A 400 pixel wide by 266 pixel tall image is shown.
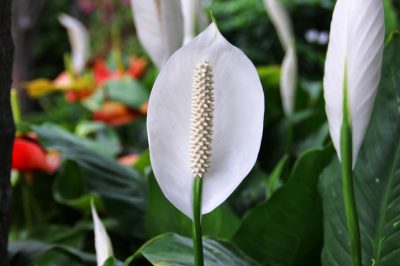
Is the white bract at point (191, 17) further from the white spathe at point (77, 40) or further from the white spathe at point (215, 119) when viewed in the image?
the white spathe at point (77, 40)

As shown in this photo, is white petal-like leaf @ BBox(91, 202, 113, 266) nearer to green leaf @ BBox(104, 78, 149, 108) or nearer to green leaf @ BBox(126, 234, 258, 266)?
green leaf @ BBox(126, 234, 258, 266)

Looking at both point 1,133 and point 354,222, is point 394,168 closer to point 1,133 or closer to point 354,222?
point 354,222

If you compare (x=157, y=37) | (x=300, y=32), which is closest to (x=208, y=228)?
(x=157, y=37)

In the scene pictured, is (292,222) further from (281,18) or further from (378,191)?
(281,18)

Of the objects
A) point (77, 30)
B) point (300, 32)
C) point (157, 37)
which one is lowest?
point (300, 32)

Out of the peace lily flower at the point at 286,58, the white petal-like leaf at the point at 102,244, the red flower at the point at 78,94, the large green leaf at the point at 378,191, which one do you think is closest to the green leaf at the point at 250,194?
the peace lily flower at the point at 286,58

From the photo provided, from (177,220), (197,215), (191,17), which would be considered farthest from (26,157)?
(197,215)
